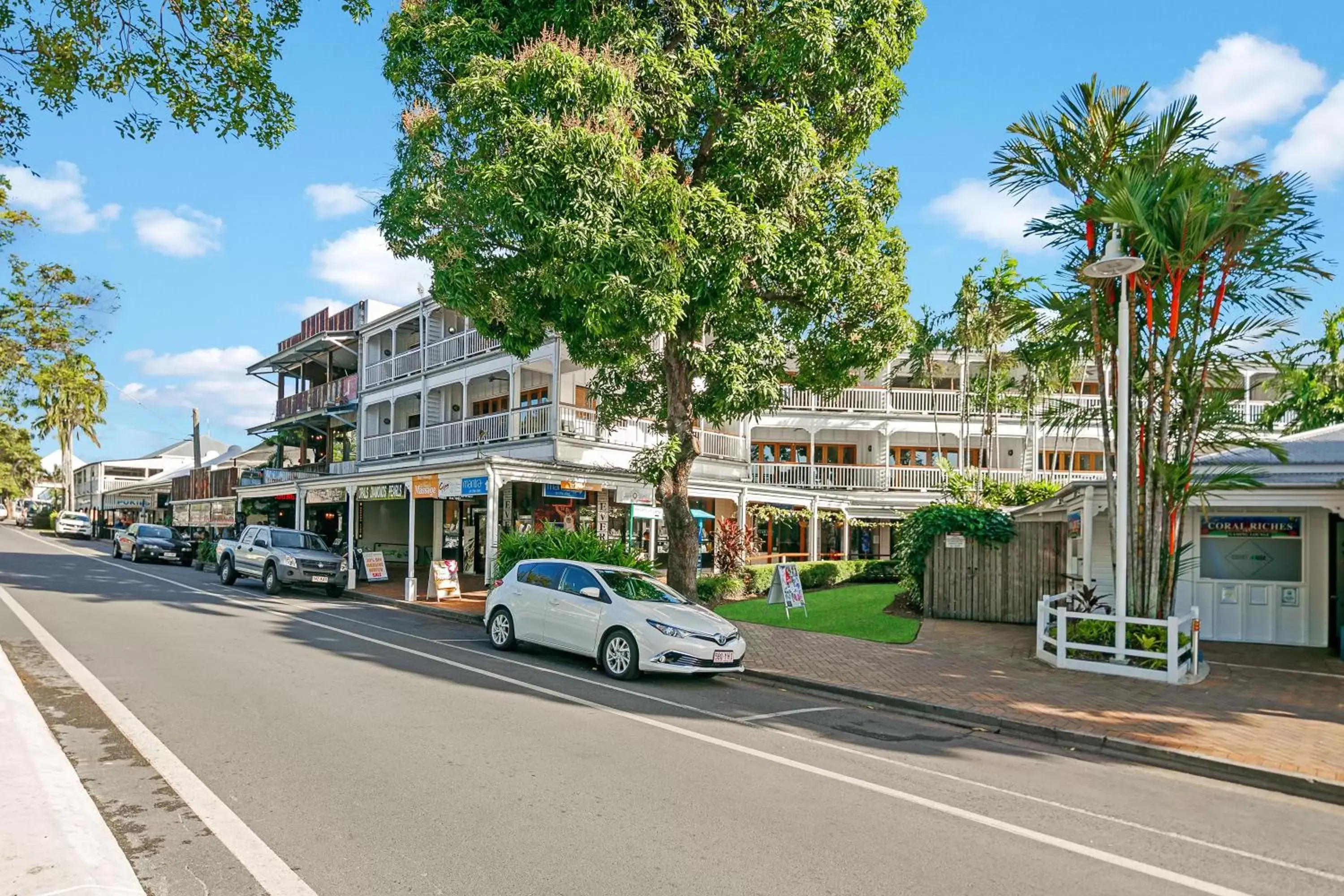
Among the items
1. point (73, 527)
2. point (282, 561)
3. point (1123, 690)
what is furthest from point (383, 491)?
point (73, 527)

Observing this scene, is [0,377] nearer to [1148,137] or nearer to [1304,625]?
[1148,137]

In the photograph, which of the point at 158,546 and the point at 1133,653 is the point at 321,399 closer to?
the point at 158,546

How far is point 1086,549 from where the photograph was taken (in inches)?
549

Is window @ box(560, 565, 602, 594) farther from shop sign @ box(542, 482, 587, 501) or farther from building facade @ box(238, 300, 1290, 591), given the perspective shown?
shop sign @ box(542, 482, 587, 501)

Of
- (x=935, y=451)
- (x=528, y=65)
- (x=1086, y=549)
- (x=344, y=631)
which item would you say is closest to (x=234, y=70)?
(x=528, y=65)

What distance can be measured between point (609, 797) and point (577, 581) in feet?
21.1

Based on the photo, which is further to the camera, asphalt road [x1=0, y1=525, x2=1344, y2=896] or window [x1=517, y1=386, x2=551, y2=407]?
window [x1=517, y1=386, x2=551, y2=407]

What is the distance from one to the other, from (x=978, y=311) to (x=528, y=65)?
20.2 metres

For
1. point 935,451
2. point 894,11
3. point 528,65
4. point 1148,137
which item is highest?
point 894,11

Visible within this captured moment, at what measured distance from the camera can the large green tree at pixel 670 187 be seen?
13336 millimetres

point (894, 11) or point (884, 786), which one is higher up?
point (894, 11)

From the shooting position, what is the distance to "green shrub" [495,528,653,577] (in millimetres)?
18047

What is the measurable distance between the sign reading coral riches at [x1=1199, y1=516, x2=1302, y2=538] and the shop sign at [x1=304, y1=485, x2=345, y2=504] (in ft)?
73.4

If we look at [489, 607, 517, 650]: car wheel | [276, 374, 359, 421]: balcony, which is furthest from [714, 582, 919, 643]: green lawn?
[276, 374, 359, 421]: balcony
